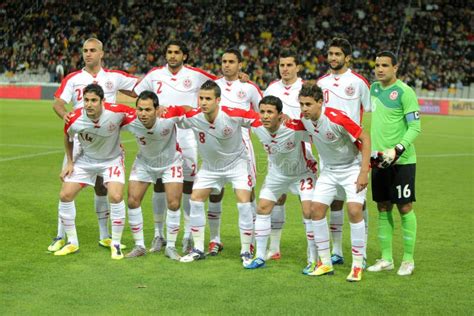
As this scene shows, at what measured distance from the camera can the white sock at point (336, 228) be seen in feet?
27.1

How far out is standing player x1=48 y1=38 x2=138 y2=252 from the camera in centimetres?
904

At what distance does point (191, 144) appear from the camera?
9.26 meters

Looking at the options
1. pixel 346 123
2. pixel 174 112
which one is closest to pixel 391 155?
pixel 346 123

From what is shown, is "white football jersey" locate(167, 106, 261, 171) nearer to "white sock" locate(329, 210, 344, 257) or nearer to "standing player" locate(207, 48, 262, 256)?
"standing player" locate(207, 48, 262, 256)

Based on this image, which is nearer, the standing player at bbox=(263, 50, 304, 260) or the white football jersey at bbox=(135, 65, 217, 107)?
the standing player at bbox=(263, 50, 304, 260)

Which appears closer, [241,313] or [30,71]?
[241,313]

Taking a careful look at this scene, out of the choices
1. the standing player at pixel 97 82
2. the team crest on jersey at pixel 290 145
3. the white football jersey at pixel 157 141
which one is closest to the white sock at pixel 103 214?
the standing player at pixel 97 82

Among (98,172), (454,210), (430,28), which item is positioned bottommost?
(454,210)

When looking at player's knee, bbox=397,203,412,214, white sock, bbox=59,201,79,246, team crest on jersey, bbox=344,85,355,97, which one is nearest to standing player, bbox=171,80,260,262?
team crest on jersey, bbox=344,85,355,97

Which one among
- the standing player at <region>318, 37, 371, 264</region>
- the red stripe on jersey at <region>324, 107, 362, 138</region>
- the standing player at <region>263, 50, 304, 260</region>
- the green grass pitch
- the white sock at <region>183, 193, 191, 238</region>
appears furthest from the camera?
the white sock at <region>183, 193, 191, 238</region>

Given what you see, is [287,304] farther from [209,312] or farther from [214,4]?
[214,4]

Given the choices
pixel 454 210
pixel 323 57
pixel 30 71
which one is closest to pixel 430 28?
pixel 323 57

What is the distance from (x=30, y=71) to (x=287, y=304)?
3318cm

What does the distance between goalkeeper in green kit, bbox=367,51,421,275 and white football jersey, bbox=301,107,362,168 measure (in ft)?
1.00
